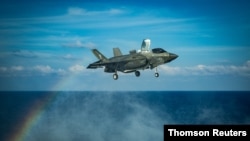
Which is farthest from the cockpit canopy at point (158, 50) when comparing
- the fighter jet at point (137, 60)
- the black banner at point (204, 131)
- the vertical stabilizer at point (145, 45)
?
the black banner at point (204, 131)

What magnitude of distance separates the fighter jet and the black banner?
107 cm

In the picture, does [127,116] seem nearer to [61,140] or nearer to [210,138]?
[61,140]

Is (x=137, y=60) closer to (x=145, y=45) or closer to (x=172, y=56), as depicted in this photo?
(x=145, y=45)

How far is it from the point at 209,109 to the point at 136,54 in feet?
11.0

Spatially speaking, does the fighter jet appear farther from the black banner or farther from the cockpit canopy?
the black banner

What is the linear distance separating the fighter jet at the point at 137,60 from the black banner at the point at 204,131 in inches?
42.3

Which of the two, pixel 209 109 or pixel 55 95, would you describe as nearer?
pixel 55 95

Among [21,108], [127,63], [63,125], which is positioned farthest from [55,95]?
[21,108]

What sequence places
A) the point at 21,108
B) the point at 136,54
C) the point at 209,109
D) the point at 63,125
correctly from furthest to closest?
the point at 21,108, the point at 209,109, the point at 63,125, the point at 136,54

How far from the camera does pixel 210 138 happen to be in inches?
252

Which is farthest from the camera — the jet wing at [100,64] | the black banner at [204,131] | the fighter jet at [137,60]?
the jet wing at [100,64]

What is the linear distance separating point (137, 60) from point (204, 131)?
4.98ft

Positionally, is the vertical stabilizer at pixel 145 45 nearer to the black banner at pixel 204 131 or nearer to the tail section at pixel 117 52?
the tail section at pixel 117 52

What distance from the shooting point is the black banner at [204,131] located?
6359mm
